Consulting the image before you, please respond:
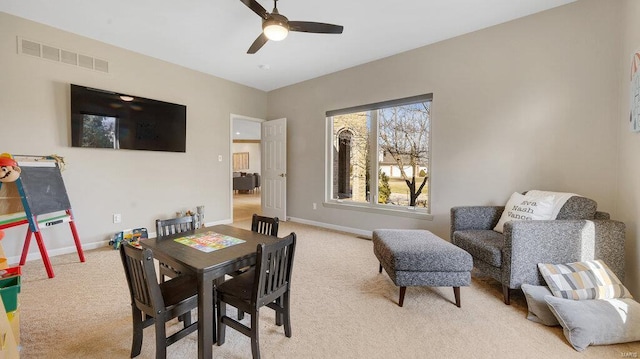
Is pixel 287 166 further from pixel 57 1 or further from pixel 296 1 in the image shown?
pixel 57 1

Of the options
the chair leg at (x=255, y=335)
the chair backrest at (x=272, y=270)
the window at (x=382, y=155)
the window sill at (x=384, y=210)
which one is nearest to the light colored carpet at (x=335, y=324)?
the chair leg at (x=255, y=335)

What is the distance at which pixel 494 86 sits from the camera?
3000mm

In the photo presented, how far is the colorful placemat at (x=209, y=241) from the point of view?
1622 millimetres

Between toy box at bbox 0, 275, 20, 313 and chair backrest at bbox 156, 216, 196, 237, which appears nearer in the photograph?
toy box at bbox 0, 275, 20, 313

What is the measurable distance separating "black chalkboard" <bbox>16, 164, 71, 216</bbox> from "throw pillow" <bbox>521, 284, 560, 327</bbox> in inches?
177

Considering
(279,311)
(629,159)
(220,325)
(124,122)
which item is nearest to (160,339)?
(220,325)

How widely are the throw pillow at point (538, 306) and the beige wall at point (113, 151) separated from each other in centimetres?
452

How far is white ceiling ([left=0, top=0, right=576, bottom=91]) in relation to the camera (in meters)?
2.62

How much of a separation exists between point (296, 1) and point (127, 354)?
313 cm

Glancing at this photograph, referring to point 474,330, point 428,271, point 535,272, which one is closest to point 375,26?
point 428,271

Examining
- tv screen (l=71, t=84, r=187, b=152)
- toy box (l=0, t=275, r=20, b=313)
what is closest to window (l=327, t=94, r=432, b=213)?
tv screen (l=71, t=84, r=187, b=152)

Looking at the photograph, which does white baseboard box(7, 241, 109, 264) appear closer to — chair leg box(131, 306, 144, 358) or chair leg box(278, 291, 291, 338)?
chair leg box(131, 306, 144, 358)

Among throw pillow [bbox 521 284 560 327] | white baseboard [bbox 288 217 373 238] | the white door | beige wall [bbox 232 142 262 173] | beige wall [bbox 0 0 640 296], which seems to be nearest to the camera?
throw pillow [bbox 521 284 560 327]

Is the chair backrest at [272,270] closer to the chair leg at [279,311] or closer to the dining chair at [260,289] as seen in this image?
the dining chair at [260,289]
